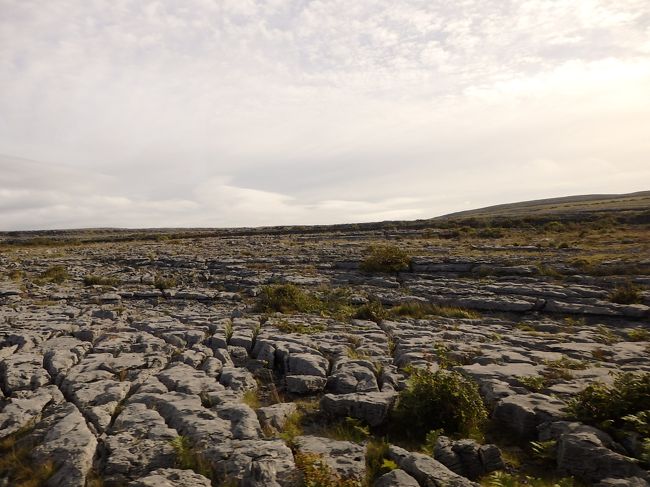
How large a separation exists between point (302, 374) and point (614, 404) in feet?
21.9

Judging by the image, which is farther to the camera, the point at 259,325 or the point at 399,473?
the point at 259,325

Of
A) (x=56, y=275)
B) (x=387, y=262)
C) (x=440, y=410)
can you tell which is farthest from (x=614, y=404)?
(x=56, y=275)

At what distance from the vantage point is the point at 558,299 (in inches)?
716

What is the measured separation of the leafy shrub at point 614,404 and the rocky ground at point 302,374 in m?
0.31

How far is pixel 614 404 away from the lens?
7.82m

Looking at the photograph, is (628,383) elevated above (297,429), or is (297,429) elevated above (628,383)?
(628,383)

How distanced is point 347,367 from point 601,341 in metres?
8.42

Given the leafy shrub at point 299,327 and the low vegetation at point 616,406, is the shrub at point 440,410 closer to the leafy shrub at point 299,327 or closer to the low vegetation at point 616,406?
the low vegetation at point 616,406

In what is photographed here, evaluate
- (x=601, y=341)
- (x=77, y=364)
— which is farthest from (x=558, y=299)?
(x=77, y=364)

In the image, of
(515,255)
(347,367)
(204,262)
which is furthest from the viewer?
(204,262)

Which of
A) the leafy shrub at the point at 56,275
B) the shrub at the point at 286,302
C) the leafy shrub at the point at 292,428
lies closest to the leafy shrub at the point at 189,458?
the leafy shrub at the point at 292,428

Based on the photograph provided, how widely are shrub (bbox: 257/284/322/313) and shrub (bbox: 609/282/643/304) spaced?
12.5m

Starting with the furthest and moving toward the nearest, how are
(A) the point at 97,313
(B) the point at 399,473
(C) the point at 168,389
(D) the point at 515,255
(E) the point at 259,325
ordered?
(D) the point at 515,255 → (A) the point at 97,313 → (E) the point at 259,325 → (C) the point at 168,389 → (B) the point at 399,473

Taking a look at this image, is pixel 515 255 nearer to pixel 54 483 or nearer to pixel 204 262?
pixel 204 262
